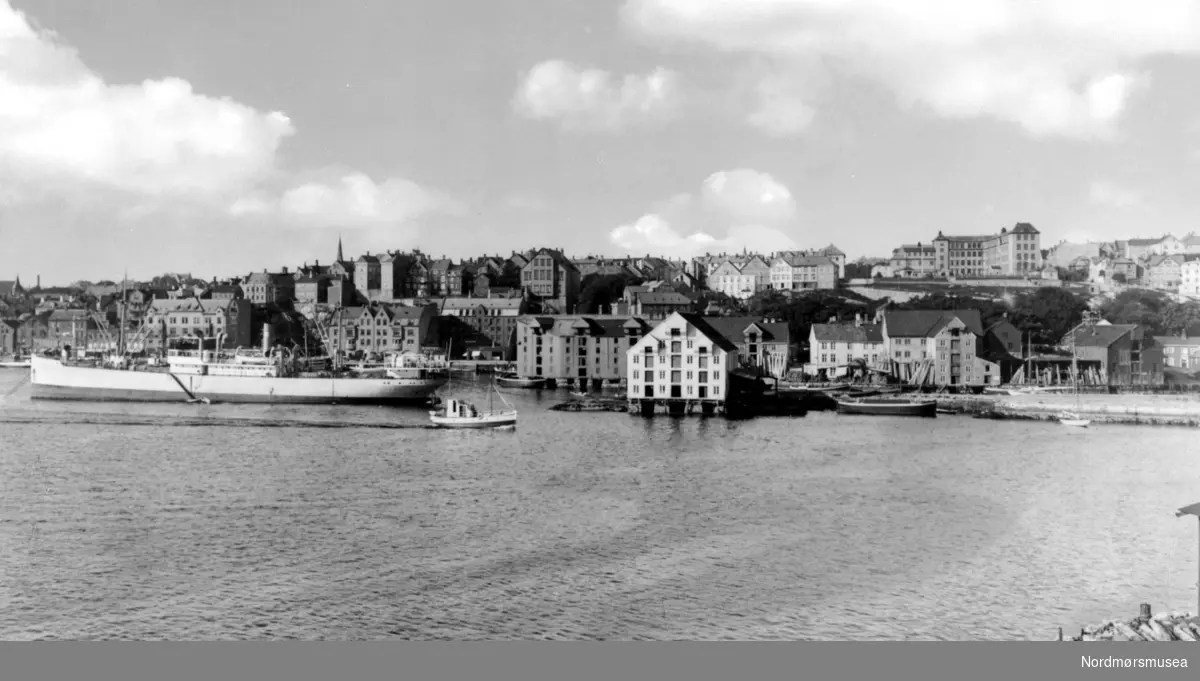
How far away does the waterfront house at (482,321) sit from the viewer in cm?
3275

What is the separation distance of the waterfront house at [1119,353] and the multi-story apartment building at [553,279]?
1408 cm

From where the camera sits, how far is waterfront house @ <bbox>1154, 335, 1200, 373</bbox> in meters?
18.3

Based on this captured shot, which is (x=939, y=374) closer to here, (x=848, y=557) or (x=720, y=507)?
(x=720, y=507)

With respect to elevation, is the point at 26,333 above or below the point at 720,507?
above

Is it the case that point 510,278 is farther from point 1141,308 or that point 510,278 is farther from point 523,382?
point 1141,308

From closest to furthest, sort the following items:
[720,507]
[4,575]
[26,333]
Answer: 1. [4,575]
2. [720,507]
3. [26,333]

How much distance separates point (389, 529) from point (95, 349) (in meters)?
20.4

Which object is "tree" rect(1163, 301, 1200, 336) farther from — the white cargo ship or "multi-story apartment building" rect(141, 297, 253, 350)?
"multi-story apartment building" rect(141, 297, 253, 350)

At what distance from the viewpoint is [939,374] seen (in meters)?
21.9

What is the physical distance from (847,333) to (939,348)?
8.85 feet

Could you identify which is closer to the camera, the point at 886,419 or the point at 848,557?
the point at 848,557

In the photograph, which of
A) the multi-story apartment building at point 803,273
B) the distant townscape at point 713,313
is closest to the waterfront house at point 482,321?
the distant townscape at point 713,313

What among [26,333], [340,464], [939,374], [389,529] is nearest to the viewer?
[389,529]

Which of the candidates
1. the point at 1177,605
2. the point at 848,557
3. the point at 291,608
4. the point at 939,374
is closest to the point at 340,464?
the point at 291,608
